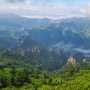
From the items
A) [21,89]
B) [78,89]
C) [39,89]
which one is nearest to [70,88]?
[78,89]

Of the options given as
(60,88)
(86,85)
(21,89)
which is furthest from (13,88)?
(86,85)

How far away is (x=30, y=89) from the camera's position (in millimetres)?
197500

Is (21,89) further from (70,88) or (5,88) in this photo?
(70,88)

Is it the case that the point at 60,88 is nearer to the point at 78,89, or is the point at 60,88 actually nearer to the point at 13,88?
the point at 78,89

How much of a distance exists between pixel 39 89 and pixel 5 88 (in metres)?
22.9

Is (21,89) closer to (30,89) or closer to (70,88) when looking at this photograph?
(30,89)

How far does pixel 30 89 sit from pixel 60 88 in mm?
20649

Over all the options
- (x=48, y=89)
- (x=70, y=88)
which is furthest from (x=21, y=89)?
(x=70, y=88)

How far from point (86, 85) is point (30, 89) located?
37.5m

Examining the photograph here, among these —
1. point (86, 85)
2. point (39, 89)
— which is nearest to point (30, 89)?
point (39, 89)

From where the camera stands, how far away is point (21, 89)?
199000 mm

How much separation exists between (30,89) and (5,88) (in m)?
16.8

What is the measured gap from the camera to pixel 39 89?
198375 millimetres

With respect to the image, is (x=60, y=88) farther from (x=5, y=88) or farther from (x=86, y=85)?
(x=5, y=88)
